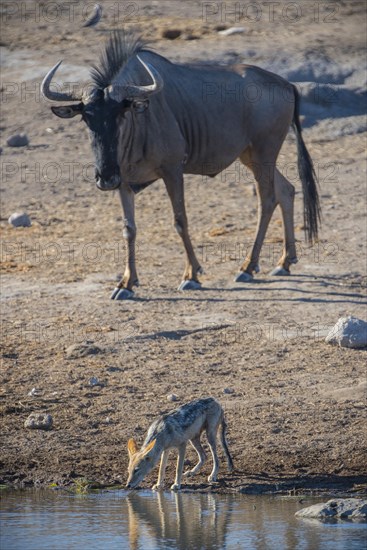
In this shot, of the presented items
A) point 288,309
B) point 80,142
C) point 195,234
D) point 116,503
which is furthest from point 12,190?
point 116,503

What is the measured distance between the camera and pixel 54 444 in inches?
339

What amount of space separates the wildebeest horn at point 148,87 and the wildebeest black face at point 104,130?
0.63 feet

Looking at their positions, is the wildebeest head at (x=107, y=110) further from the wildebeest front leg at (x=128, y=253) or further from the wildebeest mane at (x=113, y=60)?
the wildebeest front leg at (x=128, y=253)

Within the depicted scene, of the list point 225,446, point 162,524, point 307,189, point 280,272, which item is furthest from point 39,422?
point 307,189

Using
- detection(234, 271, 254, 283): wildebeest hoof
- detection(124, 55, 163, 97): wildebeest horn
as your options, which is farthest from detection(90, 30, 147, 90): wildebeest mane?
detection(234, 271, 254, 283): wildebeest hoof

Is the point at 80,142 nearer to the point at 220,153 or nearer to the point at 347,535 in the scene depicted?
the point at 220,153

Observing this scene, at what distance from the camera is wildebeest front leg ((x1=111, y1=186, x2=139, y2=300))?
11992mm

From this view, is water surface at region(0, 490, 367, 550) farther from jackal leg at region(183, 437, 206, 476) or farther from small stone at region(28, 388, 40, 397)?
small stone at region(28, 388, 40, 397)

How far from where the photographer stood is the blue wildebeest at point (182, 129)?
11.8 meters

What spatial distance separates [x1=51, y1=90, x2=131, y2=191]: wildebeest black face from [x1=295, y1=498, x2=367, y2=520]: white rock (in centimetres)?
513

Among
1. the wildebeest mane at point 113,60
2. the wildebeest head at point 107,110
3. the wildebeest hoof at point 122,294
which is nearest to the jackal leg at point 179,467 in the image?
the wildebeest hoof at point 122,294

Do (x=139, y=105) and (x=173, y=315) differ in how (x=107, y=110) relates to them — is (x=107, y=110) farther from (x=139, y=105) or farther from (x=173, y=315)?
(x=173, y=315)

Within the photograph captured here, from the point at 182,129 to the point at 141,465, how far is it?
5678 millimetres

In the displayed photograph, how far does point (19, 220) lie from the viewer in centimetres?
1499
